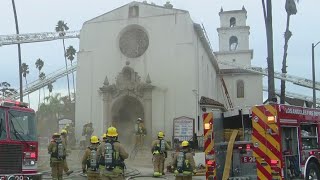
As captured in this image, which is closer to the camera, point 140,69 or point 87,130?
point 87,130

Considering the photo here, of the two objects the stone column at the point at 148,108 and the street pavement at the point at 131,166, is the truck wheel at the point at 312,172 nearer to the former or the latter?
the street pavement at the point at 131,166

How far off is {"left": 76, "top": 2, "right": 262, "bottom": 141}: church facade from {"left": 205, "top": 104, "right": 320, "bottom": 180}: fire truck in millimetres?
17520

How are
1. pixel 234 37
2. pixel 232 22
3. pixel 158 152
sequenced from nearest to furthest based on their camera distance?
pixel 158 152
pixel 234 37
pixel 232 22

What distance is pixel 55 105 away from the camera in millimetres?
69750

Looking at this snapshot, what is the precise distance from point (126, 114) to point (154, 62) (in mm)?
4130

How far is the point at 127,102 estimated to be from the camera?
3331cm

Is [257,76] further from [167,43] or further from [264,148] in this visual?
[264,148]

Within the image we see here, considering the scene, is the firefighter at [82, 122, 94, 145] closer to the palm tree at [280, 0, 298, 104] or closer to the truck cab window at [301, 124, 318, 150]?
the palm tree at [280, 0, 298, 104]

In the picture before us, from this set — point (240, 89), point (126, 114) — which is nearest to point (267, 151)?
point (126, 114)

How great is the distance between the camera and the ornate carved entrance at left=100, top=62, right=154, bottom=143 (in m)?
32.1

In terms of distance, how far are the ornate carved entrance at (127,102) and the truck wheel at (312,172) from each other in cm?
1914

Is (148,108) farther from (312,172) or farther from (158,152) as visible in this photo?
(312,172)

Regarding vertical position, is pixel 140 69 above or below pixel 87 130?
above

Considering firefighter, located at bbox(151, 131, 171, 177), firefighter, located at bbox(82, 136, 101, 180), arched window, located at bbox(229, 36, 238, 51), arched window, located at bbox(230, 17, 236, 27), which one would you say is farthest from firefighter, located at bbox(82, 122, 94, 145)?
arched window, located at bbox(230, 17, 236, 27)
